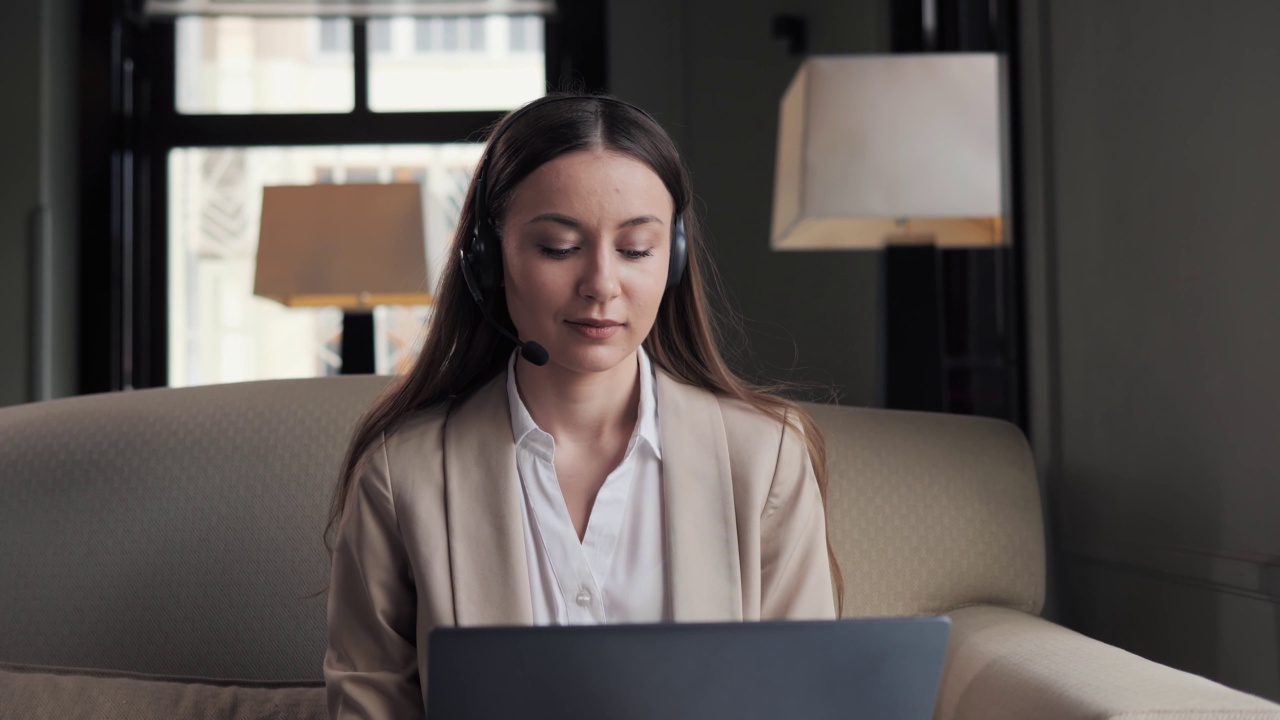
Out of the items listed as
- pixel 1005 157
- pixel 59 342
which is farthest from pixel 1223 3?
pixel 59 342

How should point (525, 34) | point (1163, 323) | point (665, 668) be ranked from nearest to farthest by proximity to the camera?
point (665, 668)
point (1163, 323)
point (525, 34)

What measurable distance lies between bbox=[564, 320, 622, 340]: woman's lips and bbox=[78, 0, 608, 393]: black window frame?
330 centimetres

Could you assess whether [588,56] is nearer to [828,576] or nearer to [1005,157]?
[1005,157]

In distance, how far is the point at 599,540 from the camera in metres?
1.07

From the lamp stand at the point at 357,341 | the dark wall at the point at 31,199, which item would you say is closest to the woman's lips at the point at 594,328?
the lamp stand at the point at 357,341

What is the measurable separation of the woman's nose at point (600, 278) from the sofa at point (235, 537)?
25.0 inches

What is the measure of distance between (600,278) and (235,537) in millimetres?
736

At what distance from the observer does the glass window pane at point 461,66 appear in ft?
14.2

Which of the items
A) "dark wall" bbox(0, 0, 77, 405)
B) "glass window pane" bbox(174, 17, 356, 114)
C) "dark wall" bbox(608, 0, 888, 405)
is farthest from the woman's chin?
"glass window pane" bbox(174, 17, 356, 114)

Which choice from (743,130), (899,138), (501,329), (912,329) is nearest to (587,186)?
(501,329)

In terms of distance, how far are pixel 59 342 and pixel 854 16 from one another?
2717mm

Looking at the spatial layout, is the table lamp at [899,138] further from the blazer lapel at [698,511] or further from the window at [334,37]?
the window at [334,37]

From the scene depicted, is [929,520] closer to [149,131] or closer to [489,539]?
[489,539]

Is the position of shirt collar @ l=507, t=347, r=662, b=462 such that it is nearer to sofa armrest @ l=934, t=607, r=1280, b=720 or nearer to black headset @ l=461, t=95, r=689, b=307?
black headset @ l=461, t=95, r=689, b=307
